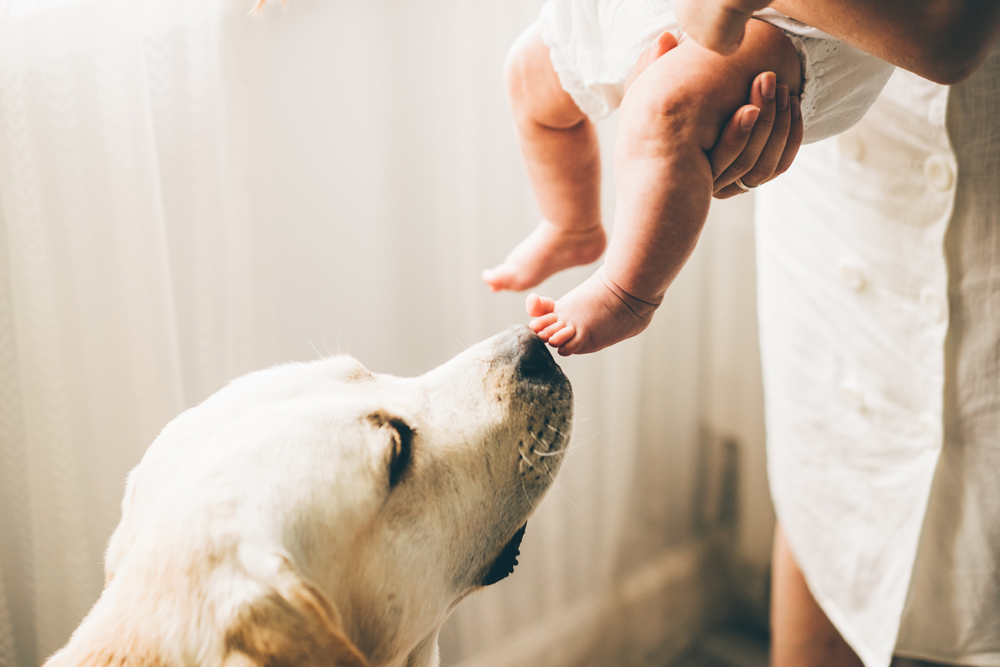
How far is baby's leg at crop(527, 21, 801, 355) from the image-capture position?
0.49 metres

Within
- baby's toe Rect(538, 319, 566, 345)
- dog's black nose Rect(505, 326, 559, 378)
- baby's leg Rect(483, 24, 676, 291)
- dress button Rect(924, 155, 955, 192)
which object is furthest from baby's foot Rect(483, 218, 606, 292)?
dress button Rect(924, 155, 955, 192)

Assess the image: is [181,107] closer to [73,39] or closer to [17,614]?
[73,39]

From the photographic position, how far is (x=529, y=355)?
649mm

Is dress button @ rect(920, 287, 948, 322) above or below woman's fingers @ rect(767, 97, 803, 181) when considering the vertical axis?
below

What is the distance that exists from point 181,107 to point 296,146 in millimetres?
164

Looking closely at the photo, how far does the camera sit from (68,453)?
86cm

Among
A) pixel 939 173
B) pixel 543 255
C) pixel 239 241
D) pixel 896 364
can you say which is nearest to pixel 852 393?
pixel 896 364

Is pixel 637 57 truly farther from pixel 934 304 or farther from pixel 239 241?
pixel 239 241

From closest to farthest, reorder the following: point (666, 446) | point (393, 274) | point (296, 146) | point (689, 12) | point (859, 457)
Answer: point (689, 12), point (859, 457), point (296, 146), point (393, 274), point (666, 446)

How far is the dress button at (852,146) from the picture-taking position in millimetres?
749

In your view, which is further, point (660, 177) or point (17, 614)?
point (17, 614)

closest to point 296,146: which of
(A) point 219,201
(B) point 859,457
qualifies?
(A) point 219,201

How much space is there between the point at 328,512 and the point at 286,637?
0.10 meters

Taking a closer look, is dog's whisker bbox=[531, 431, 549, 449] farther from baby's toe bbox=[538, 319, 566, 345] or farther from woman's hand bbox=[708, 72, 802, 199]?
woman's hand bbox=[708, 72, 802, 199]
